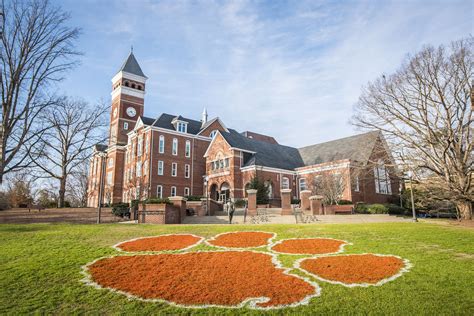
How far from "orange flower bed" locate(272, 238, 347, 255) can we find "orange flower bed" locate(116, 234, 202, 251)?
342 centimetres

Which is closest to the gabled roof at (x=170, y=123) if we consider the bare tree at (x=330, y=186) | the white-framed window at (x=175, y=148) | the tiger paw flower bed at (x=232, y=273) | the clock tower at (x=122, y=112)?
the white-framed window at (x=175, y=148)

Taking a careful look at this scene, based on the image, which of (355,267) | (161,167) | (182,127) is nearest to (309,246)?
(355,267)

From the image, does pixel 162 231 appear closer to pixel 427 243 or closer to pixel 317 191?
pixel 427 243

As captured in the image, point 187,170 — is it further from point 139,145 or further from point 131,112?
point 131,112

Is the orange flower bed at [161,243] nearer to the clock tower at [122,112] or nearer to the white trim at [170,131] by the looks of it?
the white trim at [170,131]

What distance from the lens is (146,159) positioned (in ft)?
143

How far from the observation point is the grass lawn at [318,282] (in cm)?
594

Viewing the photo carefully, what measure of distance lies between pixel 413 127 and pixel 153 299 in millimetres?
19567

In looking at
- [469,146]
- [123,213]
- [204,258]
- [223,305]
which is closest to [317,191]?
[469,146]

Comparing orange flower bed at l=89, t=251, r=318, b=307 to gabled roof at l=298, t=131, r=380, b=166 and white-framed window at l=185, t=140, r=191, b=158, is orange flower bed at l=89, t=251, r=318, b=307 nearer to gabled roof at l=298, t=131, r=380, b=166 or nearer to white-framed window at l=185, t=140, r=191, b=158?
gabled roof at l=298, t=131, r=380, b=166

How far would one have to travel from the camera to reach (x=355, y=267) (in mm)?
8133

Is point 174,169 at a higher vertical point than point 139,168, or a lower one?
lower

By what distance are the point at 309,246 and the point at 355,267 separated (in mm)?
3049

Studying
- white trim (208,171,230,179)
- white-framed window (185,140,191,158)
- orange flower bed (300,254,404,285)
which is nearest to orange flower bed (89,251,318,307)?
orange flower bed (300,254,404,285)
